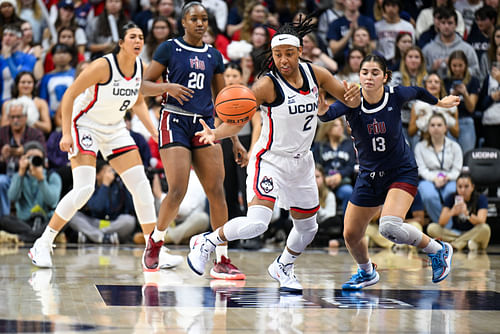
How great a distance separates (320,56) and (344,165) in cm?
171

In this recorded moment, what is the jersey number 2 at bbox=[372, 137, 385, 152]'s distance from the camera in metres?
5.73

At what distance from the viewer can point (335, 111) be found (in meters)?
5.66

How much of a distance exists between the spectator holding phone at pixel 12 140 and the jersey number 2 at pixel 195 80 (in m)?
4.19

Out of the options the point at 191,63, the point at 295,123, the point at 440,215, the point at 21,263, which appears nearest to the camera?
the point at 295,123

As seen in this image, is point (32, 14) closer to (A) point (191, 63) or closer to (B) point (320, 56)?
(B) point (320, 56)

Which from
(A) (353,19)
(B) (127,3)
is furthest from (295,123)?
(B) (127,3)

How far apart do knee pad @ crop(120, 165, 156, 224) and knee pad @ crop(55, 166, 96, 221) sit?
0.28 meters

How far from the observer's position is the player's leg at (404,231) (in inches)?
220

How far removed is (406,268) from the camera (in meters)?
7.31

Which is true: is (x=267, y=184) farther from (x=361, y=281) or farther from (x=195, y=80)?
(x=195, y=80)

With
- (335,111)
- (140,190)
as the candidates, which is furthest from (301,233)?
(140,190)

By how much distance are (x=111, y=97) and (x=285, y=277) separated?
7.39ft

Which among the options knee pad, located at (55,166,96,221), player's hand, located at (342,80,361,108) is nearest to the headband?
player's hand, located at (342,80,361,108)

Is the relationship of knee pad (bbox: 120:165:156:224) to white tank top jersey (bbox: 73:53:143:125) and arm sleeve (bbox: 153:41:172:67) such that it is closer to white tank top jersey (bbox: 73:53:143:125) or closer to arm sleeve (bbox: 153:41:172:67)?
white tank top jersey (bbox: 73:53:143:125)
